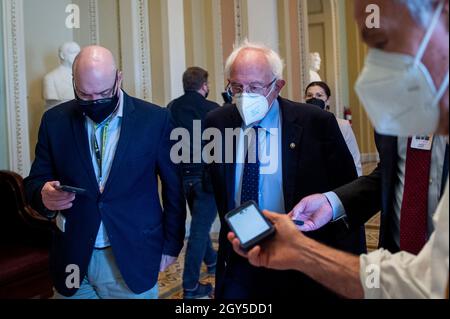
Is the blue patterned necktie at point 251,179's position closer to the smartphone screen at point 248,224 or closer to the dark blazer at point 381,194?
the dark blazer at point 381,194

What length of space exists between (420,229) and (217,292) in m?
0.88

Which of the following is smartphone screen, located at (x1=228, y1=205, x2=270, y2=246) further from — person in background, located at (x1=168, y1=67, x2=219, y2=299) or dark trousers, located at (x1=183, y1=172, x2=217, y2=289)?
dark trousers, located at (x1=183, y1=172, x2=217, y2=289)

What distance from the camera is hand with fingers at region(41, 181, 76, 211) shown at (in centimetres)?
166

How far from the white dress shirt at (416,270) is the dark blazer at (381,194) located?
0.44m

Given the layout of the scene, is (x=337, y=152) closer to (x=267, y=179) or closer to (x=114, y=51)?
(x=267, y=179)

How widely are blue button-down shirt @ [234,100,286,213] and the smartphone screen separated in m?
0.59

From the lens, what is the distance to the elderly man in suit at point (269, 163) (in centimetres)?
179

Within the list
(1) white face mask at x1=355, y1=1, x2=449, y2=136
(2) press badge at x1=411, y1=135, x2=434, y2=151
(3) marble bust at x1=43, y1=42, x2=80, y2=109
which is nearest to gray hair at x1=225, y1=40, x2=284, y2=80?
(2) press badge at x1=411, y1=135, x2=434, y2=151

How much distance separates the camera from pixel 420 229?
131cm

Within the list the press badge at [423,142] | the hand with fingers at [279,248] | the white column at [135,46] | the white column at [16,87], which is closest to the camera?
the hand with fingers at [279,248]

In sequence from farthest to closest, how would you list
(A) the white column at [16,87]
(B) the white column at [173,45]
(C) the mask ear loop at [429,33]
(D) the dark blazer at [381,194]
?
1. (B) the white column at [173,45]
2. (A) the white column at [16,87]
3. (D) the dark blazer at [381,194]
4. (C) the mask ear loop at [429,33]

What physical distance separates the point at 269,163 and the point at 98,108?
28.3 inches

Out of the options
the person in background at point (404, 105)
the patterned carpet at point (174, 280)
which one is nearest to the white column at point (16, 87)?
the patterned carpet at point (174, 280)

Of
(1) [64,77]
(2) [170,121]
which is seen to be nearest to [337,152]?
(2) [170,121]
